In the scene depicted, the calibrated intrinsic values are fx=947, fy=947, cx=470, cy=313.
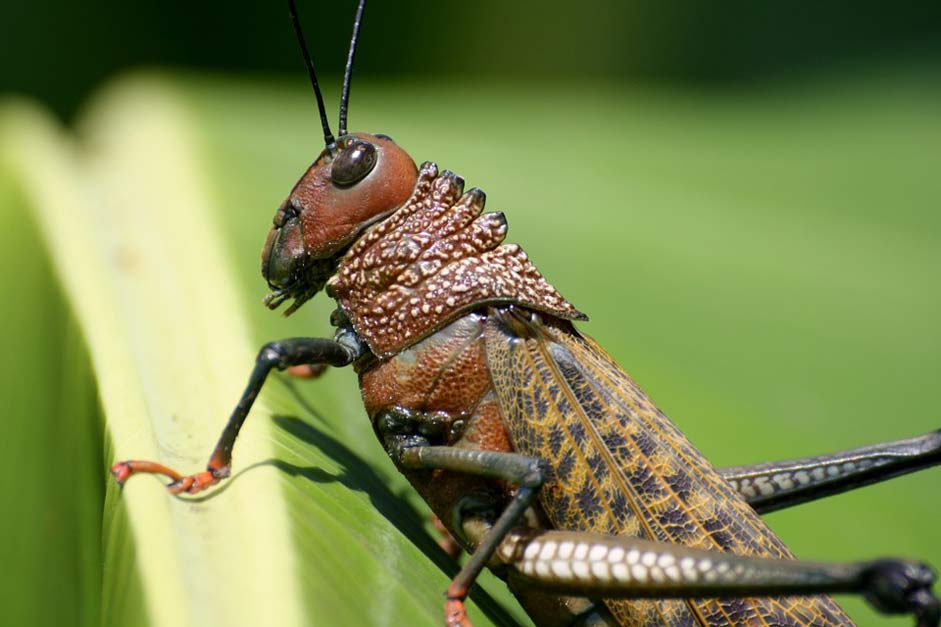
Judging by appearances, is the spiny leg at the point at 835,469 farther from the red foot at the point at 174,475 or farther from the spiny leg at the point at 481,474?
the red foot at the point at 174,475

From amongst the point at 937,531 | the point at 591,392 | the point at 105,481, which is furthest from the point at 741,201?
the point at 105,481

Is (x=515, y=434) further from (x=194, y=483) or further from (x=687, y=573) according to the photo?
(x=194, y=483)

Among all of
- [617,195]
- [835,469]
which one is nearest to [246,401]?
[835,469]

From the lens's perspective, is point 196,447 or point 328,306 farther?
point 328,306

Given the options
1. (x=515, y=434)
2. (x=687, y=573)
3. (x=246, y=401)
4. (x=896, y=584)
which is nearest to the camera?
(x=896, y=584)

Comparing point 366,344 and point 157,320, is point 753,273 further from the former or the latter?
point 157,320

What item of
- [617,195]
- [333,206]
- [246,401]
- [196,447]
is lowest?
[196,447]

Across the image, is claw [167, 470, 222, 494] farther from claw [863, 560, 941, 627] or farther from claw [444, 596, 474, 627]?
claw [863, 560, 941, 627]
